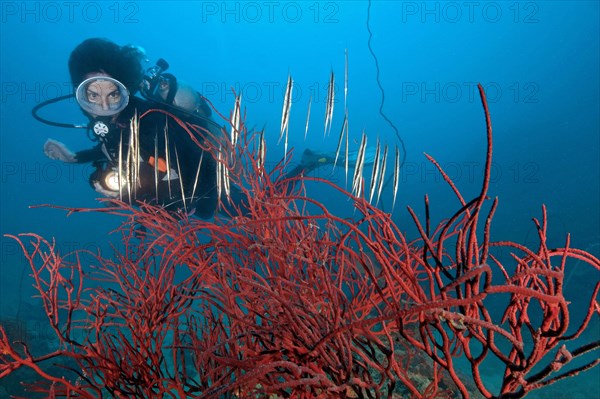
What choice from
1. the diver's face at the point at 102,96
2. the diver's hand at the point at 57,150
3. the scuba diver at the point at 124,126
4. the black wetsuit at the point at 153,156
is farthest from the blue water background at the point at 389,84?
the diver's hand at the point at 57,150

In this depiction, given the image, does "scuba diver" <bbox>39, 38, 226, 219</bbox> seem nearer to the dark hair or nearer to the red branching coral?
the dark hair

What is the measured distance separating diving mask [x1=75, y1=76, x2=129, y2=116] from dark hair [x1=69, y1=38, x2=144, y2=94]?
14.4 inches

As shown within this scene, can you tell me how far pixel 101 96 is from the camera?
17.8ft

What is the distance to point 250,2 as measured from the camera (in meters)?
69.1

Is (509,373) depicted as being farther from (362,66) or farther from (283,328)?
(362,66)

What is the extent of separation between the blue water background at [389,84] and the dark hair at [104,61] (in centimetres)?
1721

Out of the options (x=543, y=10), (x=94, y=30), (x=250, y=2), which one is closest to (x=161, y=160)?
(x=543, y=10)

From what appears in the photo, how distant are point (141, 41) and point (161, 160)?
95855 mm

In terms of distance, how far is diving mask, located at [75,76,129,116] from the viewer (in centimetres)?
535

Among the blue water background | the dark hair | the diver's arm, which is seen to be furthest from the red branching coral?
the blue water background

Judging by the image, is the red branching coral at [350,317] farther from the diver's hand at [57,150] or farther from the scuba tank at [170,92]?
the scuba tank at [170,92]

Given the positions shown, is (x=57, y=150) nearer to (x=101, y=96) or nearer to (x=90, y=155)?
(x=90, y=155)

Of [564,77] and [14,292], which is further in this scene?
[564,77]

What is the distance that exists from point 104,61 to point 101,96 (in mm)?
706
